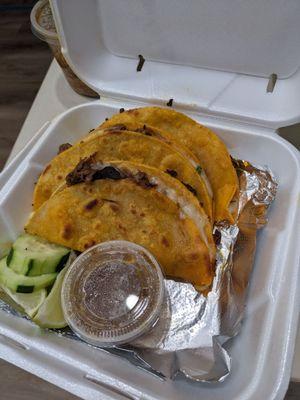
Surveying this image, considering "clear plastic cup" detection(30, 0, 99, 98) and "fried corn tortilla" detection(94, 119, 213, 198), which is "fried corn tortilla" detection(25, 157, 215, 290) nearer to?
"fried corn tortilla" detection(94, 119, 213, 198)

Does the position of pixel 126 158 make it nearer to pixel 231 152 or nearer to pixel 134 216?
pixel 134 216

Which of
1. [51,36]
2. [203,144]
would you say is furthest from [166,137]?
[51,36]

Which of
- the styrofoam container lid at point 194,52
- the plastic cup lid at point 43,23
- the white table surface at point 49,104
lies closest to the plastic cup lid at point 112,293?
the styrofoam container lid at point 194,52

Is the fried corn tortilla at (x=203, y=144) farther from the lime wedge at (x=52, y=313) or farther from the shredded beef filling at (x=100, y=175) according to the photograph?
the lime wedge at (x=52, y=313)

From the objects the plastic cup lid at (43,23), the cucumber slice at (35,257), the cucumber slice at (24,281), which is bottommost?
the cucumber slice at (24,281)

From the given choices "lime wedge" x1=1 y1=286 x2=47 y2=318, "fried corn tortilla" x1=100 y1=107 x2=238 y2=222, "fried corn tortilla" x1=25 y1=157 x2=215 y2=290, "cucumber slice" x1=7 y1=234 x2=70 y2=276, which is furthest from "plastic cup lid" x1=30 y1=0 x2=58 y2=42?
"lime wedge" x1=1 y1=286 x2=47 y2=318

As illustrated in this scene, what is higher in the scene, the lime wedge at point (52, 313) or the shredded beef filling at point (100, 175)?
the shredded beef filling at point (100, 175)
